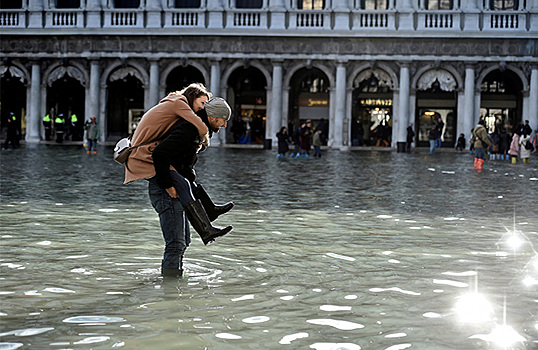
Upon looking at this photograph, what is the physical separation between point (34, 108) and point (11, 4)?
5.56 m

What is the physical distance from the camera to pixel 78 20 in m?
44.4

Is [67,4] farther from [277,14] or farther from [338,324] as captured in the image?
[338,324]

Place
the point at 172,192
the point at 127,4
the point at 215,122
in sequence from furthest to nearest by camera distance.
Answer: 1. the point at 127,4
2. the point at 215,122
3. the point at 172,192

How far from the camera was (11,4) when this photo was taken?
46656 mm

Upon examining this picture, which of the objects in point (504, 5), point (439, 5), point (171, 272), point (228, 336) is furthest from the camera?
point (439, 5)

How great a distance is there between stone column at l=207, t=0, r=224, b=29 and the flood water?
29.8 meters

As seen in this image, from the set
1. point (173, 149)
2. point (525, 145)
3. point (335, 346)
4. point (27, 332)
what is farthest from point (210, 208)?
point (525, 145)

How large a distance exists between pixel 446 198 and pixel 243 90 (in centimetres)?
3286

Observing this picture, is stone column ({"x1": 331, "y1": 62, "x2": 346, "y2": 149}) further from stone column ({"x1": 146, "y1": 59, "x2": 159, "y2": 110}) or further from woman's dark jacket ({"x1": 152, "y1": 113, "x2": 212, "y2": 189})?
woman's dark jacket ({"x1": 152, "y1": 113, "x2": 212, "y2": 189})

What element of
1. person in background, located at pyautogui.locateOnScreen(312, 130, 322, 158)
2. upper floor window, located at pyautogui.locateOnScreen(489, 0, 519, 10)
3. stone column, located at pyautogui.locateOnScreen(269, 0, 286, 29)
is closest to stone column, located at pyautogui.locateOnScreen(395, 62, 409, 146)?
upper floor window, located at pyautogui.locateOnScreen(489, 0, 519, 10)

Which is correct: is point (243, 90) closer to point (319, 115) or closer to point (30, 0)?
point (319, 115)

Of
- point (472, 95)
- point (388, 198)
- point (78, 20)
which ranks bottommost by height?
point (388, 198)

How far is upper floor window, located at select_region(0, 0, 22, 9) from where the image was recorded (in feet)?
153

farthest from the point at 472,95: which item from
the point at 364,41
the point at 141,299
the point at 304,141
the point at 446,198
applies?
the point at 141,299
